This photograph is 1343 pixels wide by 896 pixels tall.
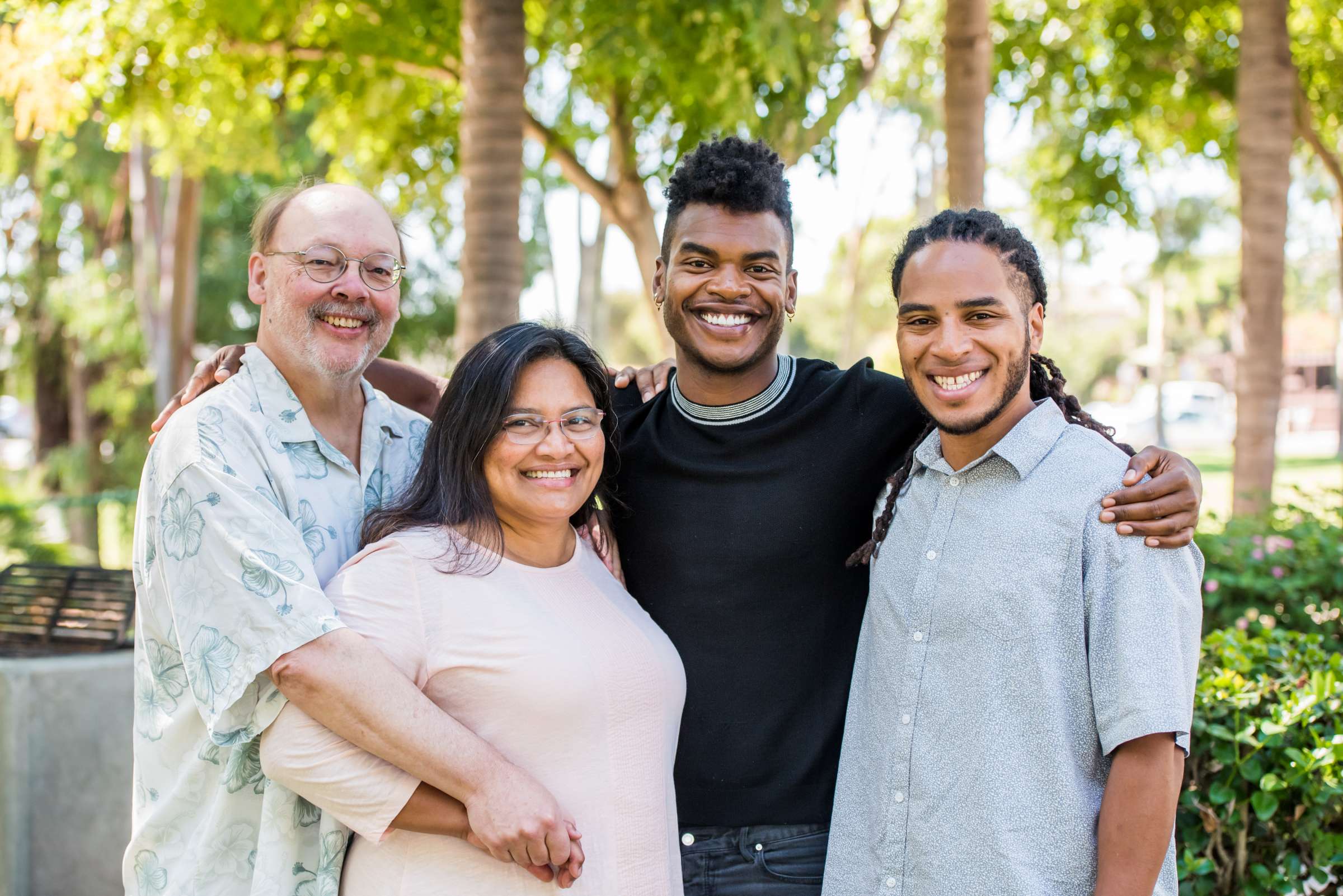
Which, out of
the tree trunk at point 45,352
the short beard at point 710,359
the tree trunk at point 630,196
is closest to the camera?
the short beard at point 710,359

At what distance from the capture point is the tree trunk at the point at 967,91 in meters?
7.14

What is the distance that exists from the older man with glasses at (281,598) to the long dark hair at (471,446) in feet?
0.40

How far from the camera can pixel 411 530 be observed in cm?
270

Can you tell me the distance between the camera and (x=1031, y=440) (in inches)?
102

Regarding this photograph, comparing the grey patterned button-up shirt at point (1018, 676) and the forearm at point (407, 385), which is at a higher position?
the forearm at point (407, 385)

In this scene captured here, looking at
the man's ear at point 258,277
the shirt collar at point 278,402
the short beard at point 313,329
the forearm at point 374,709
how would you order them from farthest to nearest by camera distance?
the man's ear at point 258,277 → the short beard at point 313,329 → the shirt collar at point 278,402 → the forearm at point 374,709

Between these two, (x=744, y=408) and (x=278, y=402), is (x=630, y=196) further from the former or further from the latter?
(x=278, y=402)

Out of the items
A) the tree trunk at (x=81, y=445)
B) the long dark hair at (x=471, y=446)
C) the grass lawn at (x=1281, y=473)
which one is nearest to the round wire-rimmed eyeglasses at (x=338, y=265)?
the long dark hair at (x=471, y=446)

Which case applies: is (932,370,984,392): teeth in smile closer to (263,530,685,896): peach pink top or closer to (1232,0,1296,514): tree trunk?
(263,530,685,896): peach pink top

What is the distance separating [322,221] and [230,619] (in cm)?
115

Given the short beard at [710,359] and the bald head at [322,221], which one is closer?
the bald head at [322,221]

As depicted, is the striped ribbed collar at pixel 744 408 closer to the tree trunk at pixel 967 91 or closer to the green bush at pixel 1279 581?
A: the green bush at pixel 1279 581

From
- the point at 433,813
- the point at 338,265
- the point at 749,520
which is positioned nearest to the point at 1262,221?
the point at 749,520

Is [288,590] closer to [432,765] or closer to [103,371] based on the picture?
[432,765]
